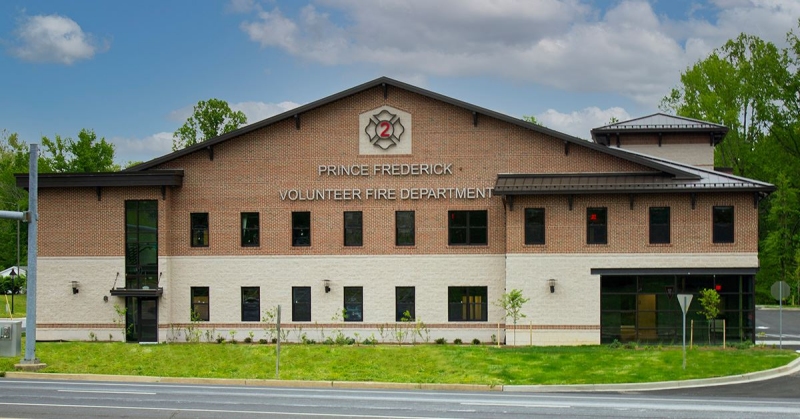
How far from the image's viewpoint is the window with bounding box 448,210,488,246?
139 ft

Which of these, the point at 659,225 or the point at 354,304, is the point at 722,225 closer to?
the point at 659,225

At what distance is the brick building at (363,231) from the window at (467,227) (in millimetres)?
61

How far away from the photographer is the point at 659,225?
4072cm

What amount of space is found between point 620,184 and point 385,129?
1019cm

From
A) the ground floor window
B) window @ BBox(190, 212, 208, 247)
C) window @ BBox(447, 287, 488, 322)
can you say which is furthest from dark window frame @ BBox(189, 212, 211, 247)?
the ground floor window

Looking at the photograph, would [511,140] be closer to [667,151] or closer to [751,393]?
[667,151]

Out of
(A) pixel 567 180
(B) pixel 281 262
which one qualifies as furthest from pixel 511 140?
(B) pixel 281 262

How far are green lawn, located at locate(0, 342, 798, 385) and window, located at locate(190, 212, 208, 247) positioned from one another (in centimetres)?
485

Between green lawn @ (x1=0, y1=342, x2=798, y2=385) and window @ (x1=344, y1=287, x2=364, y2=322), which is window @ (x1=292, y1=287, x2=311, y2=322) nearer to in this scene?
window @ (x1=344, y1=287, x2=364, y2=322)

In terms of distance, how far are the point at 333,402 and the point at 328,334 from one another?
17.7 m

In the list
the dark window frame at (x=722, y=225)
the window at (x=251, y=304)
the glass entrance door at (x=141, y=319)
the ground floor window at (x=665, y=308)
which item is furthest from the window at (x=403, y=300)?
the dark window frame at (x=722, y=225)

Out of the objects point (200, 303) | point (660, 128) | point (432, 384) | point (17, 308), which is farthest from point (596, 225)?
point (17, 308)

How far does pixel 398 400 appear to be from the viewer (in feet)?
84.3

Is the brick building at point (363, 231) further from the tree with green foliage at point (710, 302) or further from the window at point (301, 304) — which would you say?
the tree with green foliage at point (710, 302)
